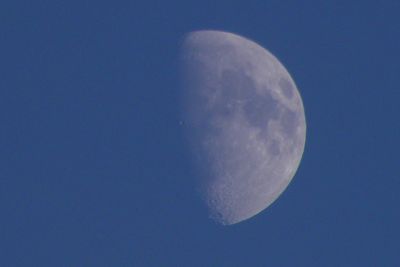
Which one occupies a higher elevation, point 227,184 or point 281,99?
point 281,99

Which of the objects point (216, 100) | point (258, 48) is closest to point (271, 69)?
point (258, 48)

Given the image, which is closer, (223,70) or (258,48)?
(223,70)

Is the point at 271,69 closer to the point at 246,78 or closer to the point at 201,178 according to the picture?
the point at 246,78

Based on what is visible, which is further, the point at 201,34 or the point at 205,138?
the point at 201,34

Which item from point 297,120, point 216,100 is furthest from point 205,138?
point 297,120

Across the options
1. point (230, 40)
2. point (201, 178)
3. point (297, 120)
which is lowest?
point (201, 178)

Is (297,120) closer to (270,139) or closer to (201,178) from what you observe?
(270,139)
